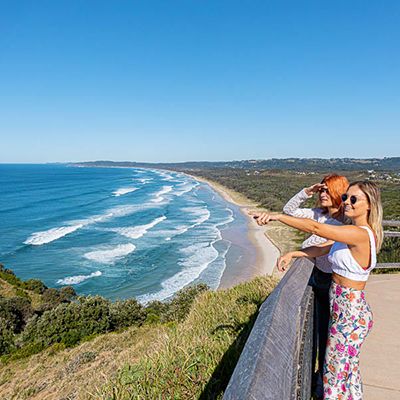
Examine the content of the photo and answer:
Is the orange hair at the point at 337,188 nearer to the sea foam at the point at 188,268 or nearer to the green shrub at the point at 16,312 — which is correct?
the green shrub at the point at 16,312

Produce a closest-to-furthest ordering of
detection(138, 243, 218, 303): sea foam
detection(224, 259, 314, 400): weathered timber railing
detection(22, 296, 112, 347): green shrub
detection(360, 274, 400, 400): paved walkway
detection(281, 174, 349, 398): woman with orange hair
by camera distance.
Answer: detection(224, 259, 314, 400): weathered timber railing, detection(281, 174, 349, 398): woman with orange hair, detection(360, 274, 400, 400): paved walkway, detection(22, 296, 112, 347): green shrub, detection(138, 243, 218, 303): sea foam

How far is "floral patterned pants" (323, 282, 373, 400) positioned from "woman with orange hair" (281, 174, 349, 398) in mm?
130

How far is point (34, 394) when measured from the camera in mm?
6324

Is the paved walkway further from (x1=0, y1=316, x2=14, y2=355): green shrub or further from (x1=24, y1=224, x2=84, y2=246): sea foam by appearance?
(x1=24, y1=224, x2=84, y2=246): sea foam

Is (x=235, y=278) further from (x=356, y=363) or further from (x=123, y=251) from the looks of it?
(x=356, y=363)

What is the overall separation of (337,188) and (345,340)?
1043mm

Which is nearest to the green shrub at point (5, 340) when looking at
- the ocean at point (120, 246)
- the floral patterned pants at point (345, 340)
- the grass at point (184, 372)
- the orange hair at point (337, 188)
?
the ocean at point (120, 246)

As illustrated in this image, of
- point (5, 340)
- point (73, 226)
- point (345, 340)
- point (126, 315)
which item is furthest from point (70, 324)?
point (73, 226)

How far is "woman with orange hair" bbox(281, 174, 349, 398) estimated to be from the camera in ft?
8.02

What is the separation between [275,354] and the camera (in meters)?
1.16

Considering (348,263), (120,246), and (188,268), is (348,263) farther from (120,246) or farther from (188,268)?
(120,246)

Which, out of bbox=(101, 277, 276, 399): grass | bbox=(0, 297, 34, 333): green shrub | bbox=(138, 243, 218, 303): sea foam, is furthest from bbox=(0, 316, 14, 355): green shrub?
bbox=(101, 277, 276, 399): grass

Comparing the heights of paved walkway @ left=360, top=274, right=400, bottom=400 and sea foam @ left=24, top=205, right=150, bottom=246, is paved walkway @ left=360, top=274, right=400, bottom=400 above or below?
above

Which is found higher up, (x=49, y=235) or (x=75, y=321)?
(x=75, y=321)
